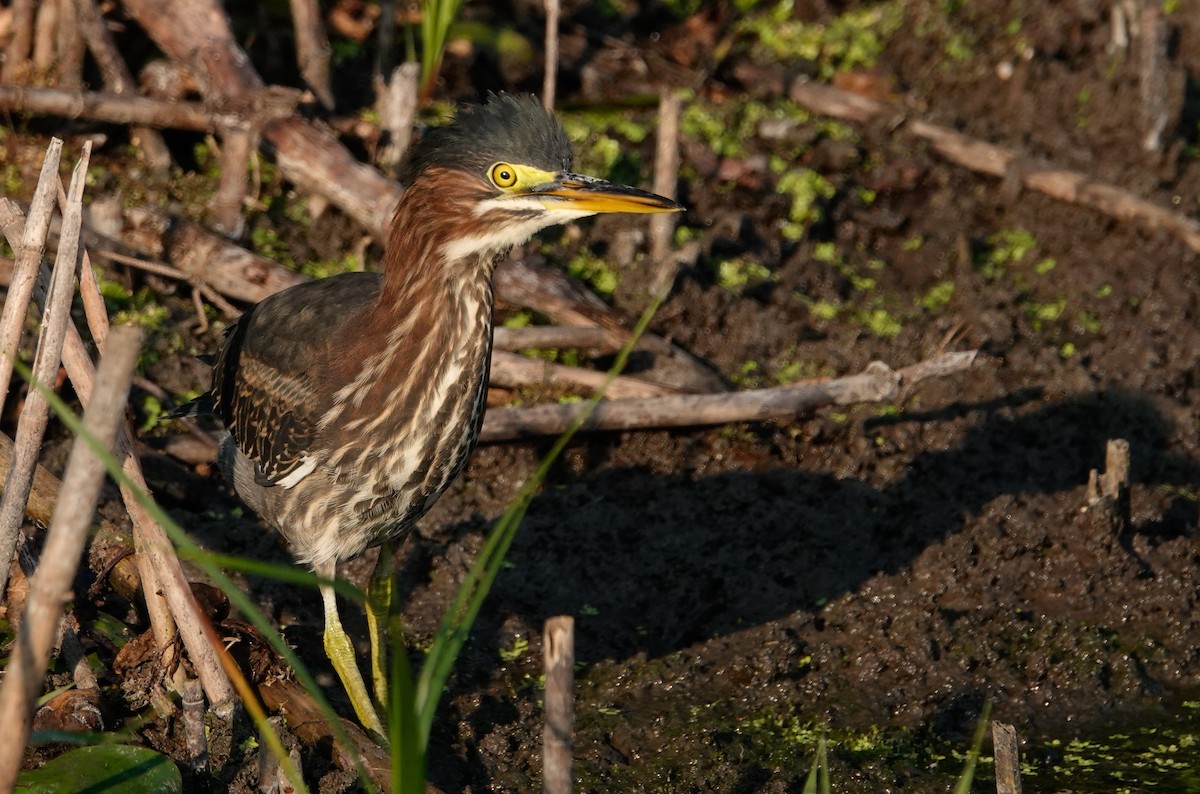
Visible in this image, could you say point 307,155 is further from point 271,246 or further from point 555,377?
point 555,377

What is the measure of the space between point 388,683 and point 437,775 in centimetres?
70

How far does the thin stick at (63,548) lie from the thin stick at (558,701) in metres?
1.02

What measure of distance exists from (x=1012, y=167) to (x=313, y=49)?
13.5 feet

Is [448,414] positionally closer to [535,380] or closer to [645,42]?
[535,380]

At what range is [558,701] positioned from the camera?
3223mm

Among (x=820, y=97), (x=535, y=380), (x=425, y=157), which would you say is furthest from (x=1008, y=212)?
(x=425, y=157)

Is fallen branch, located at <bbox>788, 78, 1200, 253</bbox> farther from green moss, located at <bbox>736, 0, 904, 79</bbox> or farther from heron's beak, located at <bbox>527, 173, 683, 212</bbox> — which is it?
heron's beak, located at <bbox>527, 173, 683, 212</bbox>

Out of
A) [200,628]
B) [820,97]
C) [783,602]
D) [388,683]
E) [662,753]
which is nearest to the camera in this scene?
[200,628]

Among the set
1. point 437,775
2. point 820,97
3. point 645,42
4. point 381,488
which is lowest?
point 437,775

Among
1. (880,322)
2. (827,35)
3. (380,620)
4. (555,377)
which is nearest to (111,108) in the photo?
(555,377)

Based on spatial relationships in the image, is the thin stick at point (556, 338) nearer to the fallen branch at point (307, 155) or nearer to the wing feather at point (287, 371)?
the fallen branch at point (307, 155)

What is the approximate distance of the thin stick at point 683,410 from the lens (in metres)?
6.38

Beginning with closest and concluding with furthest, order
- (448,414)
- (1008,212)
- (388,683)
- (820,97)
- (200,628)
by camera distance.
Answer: (200,628) → (448,414) → (388,683) → (1008,212) → (820,97)

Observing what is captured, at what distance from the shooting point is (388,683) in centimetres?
568
